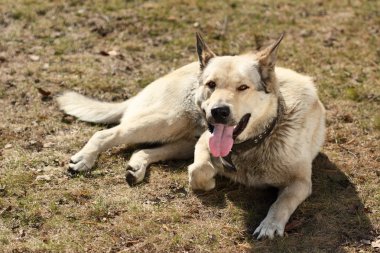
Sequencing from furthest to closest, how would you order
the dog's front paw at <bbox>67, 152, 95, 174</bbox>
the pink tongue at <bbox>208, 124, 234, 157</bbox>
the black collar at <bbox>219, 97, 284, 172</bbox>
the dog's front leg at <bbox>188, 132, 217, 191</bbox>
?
the dog's front paw at <bbox>67, 152, 95, 174</bbox> < the dog's front leg at <bbox>188, 132, 217, 191</bbox> < the black collar at <bbox>219, 97, 284, 172</bbox> < the pink tongue at <bbox>208, 124, 234, 157</bbox>

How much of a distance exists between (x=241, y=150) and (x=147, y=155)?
1256mm

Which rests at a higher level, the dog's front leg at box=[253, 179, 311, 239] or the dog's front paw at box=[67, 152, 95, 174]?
the dog's front leg at box=[253, 179, 311, 239]

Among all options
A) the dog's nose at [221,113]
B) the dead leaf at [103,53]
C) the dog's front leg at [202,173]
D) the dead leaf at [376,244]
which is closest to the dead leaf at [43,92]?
the dead leaf at [103,53]

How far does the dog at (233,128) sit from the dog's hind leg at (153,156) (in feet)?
0.03

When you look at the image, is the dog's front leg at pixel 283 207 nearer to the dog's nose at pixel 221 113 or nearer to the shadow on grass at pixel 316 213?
the shadow on grass at pixel 316 213

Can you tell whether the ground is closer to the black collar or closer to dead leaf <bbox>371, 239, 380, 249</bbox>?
dead leaf <bbox>371, 239, 380, 249</bbox>

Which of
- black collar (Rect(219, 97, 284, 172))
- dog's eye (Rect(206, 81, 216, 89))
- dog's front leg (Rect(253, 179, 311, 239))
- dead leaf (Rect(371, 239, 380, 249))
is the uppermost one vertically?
dog's eye (Rect(206, 81, 216, 89))

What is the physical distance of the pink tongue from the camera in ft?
17.4

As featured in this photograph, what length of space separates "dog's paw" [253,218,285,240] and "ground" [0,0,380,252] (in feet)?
0.23

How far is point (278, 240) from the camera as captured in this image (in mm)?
5082

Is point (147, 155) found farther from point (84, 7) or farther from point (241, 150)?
point (84, 7)

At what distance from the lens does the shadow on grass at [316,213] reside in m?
5.08

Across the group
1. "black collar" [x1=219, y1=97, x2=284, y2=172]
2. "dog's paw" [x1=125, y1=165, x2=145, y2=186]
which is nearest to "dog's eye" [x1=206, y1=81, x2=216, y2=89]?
"black collar" [x1=219, y1=97, x2=284, y2=172]

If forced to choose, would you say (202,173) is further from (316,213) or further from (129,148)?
(129,148)
